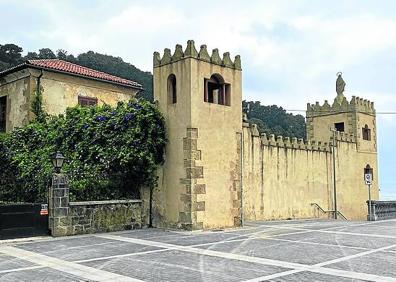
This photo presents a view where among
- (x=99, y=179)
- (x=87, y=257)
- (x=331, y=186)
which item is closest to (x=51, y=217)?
(x=99, y=179)

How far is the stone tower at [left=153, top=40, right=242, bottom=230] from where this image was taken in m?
15.5

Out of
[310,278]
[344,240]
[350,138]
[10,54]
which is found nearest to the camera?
[310,278]

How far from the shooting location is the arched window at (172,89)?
16.5 meters

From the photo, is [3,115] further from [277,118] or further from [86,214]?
[277,118]

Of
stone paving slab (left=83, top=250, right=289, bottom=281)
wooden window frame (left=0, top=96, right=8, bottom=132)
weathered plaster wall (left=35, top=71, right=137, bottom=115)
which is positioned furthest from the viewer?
wooden window frame (left=0, top=96, right=8, bottom=132)

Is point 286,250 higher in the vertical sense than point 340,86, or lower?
lower

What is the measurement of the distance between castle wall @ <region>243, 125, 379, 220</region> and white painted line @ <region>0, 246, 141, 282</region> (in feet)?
36.0

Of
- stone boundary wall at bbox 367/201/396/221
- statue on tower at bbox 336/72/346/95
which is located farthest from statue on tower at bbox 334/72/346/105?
stone boundary wall at bbox 367/201/396/221

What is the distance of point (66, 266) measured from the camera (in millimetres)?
9242

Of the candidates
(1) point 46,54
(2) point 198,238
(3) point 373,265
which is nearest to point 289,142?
(2) point 198,238

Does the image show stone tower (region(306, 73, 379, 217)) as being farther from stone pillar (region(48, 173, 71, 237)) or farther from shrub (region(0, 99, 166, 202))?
stone pillar (region(48, 173, 71, 237))

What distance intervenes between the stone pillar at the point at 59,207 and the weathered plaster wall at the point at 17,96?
9803 millimetres

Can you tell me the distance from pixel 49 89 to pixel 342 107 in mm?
19739

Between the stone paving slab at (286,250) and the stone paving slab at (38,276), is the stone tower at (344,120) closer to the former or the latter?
the stone paving slab at (286,250)
